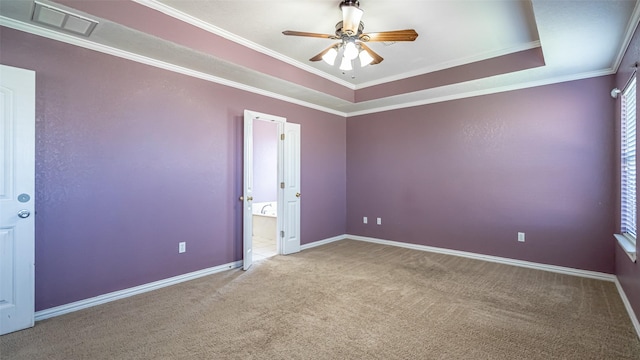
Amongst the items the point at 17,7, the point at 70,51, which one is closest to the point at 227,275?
the point at 70,51

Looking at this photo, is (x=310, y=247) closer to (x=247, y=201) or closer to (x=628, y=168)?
(x=247, y=201)

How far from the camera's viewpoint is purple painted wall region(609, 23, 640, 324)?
8.32 feet

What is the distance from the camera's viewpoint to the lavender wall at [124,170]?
2727 millimetres

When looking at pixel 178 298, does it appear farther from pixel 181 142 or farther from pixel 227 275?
pixel 181 142

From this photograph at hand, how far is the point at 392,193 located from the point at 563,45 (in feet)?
10.5

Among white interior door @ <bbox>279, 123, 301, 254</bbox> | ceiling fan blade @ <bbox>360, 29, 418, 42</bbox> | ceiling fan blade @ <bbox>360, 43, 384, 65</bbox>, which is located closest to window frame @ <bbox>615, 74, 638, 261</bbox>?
ceiling fan blade @ <bbox>360, 29, 418, 42</bbox>

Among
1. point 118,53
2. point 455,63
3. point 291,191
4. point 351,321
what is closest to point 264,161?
point 291,191

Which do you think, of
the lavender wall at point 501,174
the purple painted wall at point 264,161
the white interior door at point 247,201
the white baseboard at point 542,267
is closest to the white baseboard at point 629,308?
the white baseboard at point 542,267

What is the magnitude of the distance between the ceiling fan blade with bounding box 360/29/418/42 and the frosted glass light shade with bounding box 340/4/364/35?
0.42ft

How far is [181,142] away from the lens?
12.0 ft

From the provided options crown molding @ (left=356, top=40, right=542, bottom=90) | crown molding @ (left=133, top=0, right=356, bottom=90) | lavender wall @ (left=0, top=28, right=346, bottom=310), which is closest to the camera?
lavender wall @ (left=0, top=28, right=346, bottom=310)

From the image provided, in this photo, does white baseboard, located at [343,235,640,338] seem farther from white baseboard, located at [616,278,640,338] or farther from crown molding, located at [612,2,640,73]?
crown molding, located at [612,2,640,73]

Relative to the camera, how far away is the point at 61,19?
2518mm

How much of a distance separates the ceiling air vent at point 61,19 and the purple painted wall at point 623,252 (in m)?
4.64
